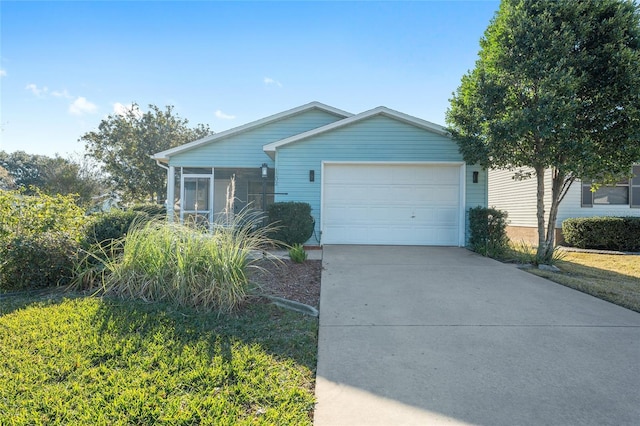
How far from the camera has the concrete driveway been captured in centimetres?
221

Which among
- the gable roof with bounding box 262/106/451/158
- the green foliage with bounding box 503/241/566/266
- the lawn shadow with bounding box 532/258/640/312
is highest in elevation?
the gable roof with bounding box 262/106/451/158

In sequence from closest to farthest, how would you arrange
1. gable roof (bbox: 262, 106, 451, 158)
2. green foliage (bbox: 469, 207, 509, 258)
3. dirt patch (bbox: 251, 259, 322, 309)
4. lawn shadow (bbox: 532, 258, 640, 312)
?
dirt patch (bbox: 251, 259, 322, 309)
lawn shadow (bbox: 532, 258, 640, 312)
green foliage (bbox: 469, 207, 509, 258)
gable roof (bbox: 262, 106, 451, 158)

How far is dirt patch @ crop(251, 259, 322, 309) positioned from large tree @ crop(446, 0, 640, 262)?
4.99m

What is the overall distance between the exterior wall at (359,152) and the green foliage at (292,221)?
67 centimetres

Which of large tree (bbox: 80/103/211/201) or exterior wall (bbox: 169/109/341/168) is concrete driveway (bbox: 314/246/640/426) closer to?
exterior wall (bbox: 169/109/341/168)

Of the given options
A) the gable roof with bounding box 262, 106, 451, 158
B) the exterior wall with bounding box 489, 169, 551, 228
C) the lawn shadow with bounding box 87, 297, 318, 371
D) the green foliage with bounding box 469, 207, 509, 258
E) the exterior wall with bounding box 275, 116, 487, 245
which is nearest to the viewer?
the lawn shadow with bounding box 87, 297, 318, 371

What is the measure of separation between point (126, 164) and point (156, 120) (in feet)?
11.6

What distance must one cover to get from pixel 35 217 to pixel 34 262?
1.22m

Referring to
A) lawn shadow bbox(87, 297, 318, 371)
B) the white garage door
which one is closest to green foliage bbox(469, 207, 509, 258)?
the white garage door

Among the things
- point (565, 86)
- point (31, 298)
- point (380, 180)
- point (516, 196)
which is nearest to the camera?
point (31, 298)

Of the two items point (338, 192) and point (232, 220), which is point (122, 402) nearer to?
point (232, 220)

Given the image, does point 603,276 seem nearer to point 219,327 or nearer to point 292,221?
point 292,221

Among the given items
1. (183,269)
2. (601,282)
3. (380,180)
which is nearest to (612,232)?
(601,282)

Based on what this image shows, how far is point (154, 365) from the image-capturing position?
272 cm
